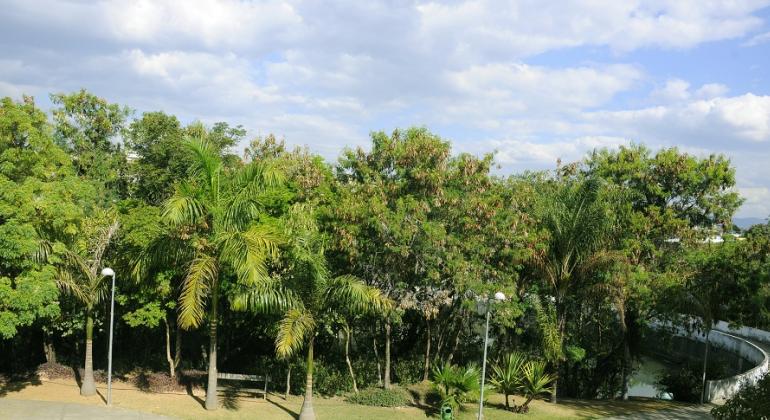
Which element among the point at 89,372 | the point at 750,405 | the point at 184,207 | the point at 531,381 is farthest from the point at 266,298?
the point at 750,405

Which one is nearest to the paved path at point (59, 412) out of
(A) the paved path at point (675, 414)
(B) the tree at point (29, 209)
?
(B) the tree at point (29, 209)

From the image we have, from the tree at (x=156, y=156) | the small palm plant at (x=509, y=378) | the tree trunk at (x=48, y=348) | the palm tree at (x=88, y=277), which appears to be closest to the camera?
the palm tree at (x=88, y=277)

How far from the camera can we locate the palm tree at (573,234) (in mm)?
18562

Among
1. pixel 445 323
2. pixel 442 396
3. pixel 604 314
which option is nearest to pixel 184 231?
pixel 442 396

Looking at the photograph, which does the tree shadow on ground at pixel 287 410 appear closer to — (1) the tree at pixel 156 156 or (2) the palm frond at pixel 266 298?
(2) the palm frond at pixel 266 298

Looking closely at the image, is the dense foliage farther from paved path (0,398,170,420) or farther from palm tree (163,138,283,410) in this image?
paved path (0,398,170,420)

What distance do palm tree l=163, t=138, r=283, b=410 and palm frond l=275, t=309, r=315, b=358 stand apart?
1.20 metres

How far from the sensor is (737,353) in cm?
3150

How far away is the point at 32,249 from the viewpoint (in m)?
14.4

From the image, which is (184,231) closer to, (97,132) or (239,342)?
(239,342)

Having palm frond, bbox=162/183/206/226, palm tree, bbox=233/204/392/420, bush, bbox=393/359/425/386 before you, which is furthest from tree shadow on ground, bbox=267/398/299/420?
palm frond, bbox=162/183/206/226

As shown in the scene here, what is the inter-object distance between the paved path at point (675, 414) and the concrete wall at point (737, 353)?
151 cm

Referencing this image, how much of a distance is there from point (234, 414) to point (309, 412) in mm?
1997

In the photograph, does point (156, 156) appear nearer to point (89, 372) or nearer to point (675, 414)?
point (89, 372)
